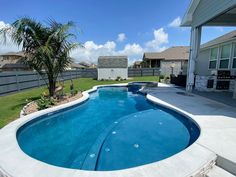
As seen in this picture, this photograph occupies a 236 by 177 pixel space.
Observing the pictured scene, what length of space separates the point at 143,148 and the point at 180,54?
30.3 metres

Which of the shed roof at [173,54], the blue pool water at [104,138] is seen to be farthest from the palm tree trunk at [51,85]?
the shed roof at [173,54]

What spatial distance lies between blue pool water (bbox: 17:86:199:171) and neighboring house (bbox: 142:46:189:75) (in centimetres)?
1953

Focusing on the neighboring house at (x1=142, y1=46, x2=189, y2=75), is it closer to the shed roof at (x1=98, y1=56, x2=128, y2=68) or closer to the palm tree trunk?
the shed roof at (x1=98, y1=56, x2=128, y2=68)

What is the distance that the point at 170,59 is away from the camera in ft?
97.1

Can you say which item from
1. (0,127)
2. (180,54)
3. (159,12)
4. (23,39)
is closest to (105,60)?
(159,12)

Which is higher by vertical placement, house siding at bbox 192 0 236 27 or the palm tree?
house siding at bbox 192 0 236 27

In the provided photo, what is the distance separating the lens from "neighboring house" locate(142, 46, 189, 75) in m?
28.1

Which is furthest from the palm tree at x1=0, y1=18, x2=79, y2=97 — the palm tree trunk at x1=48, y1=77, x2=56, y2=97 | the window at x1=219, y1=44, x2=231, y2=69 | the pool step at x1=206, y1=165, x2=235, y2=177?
the window at x1=219, y1=44, x2=231, y2=69

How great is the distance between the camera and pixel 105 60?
86.8ft

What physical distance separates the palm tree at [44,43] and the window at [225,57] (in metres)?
11.2

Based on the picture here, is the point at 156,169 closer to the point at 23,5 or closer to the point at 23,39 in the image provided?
the point at 23,39

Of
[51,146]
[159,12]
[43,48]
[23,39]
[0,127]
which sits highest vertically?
[159,12]

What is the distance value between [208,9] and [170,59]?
72.3ft

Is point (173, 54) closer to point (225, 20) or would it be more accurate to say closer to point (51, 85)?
point (225, 20)
